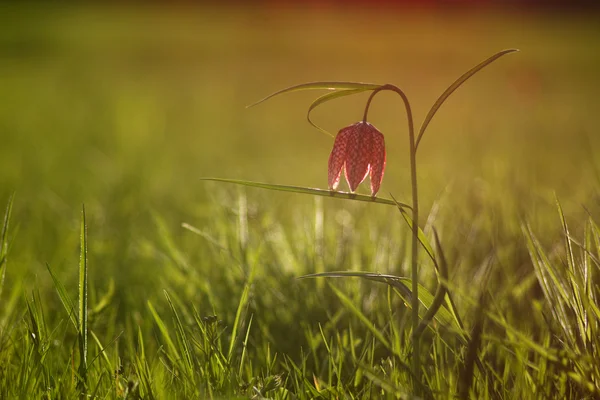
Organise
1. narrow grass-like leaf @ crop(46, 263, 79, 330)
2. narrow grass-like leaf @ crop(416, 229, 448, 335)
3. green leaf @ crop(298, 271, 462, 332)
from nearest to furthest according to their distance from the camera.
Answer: narrow grass-like leaf @ crop(416, 229, 448, 335) < green leaf @ crop(298, 271, 462, 332) < narrow grass-like leaf @ crop(46, 263, 79, 330)

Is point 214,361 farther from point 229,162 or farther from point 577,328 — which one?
point 229,162

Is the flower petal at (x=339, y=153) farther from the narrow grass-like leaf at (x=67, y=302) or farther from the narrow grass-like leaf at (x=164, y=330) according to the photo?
the narrow grass-like leaf at (x=67, y=302)

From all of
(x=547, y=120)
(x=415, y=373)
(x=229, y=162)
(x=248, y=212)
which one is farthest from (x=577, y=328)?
(x=547, y=120)

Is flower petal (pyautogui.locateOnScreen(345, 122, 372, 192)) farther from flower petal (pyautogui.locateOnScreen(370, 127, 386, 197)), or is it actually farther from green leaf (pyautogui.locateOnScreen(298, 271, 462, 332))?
green leaf (pyautogui.locateOnScreen(298, 271, 462, 332))

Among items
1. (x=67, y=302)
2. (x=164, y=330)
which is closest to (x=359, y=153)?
(x=164, y=330)

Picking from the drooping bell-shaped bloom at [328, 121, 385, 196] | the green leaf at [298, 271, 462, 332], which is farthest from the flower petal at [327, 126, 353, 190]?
the green leaf at [298, 271, 462, 332]

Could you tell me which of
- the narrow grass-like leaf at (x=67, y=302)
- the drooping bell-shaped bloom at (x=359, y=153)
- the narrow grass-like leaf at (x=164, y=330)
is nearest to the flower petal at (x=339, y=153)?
the drooping bell-shaped bloom at (x=359, y=153)

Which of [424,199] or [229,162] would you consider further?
[229,162]
